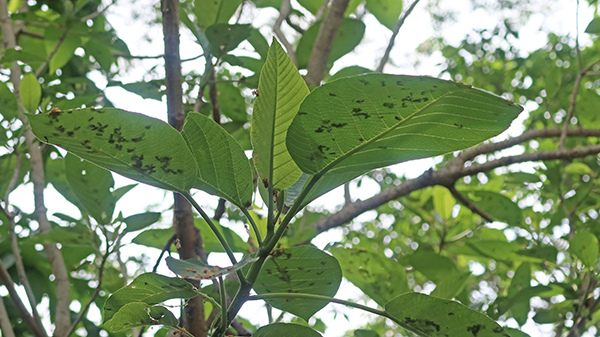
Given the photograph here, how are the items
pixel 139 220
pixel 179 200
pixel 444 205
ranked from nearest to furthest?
pixel 179 200
pixel 139 220
pixel 444 205

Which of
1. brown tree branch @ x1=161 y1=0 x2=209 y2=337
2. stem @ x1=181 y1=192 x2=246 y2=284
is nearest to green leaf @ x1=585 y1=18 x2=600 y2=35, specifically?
brown tree branch @ x1=161 y1=0 x2=209 y2=337

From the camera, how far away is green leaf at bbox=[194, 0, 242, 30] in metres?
0.93

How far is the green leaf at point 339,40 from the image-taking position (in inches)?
43.7

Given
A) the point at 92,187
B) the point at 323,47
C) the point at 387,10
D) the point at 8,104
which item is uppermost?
the point at 387,10

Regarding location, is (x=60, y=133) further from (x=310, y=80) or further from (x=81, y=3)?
(x=81, y=3)

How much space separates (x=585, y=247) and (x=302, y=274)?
0.79 metres

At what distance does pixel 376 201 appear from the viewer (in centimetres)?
105

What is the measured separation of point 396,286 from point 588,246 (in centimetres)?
45

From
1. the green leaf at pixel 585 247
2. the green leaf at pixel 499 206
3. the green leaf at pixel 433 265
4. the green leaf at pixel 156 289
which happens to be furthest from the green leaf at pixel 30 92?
the green leaf at pixel 585 247

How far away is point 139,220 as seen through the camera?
0.85 metres

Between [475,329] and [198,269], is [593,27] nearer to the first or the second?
[475,329]

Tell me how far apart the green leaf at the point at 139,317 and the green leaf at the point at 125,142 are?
0.38 feet

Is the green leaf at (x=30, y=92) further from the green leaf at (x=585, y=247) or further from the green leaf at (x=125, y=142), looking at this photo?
the green leaf at (x=585, y=247)

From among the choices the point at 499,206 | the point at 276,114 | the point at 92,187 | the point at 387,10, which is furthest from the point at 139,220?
the point at 499,206
